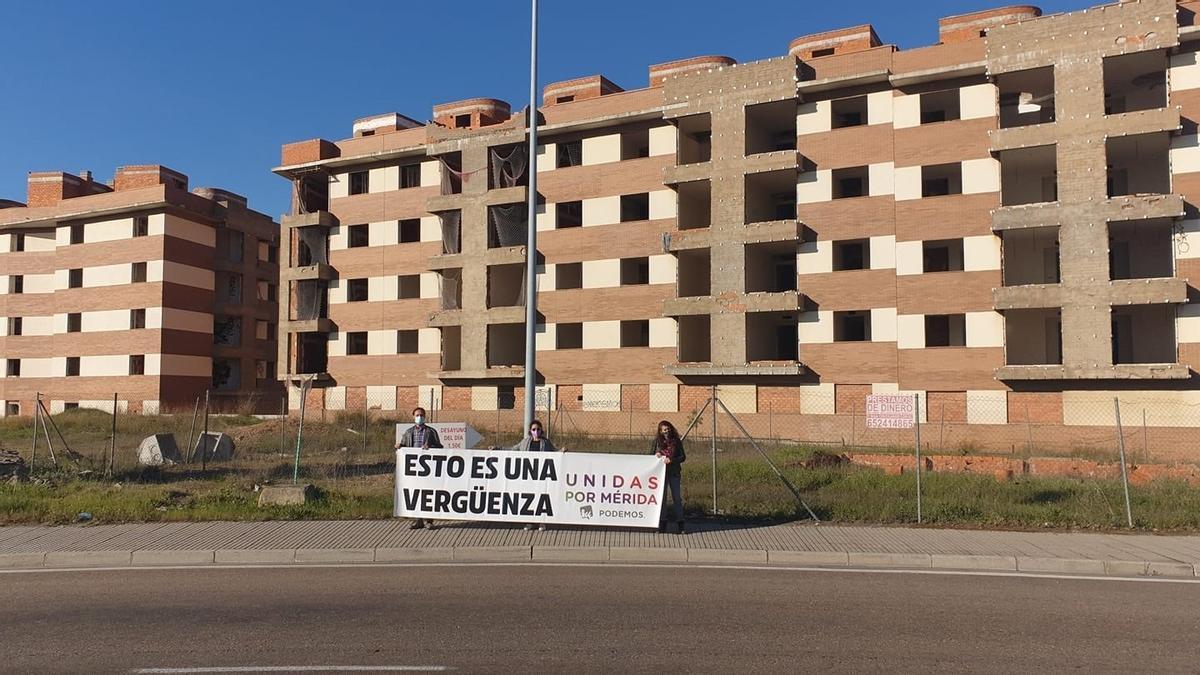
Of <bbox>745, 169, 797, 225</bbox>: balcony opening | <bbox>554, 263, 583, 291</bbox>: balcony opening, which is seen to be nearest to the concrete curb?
<bbox>745, 169, 797, 225</bbox>: balcony opening

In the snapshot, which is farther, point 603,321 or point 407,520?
point 603,321

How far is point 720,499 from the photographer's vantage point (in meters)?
14.4

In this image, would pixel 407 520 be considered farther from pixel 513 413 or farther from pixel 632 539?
pixel 513 413

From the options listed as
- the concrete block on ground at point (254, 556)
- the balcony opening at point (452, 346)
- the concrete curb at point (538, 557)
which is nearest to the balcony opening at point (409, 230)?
the balcony opening at point (452, 346)

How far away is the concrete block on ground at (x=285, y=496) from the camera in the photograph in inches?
544

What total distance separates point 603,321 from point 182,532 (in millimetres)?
28340

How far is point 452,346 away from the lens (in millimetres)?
44344

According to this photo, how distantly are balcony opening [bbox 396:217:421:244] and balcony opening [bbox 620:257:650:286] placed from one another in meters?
12.7

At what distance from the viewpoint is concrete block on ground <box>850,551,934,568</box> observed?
10.2 m

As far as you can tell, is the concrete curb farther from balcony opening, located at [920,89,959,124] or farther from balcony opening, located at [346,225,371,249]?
balcony opening, located at [346,225,371,249]

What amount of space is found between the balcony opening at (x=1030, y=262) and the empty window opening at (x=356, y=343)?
32.3 metres

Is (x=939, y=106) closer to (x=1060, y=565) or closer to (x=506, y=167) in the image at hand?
(x=506, y=167)

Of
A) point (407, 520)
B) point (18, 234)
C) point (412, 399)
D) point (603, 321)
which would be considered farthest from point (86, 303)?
point (407, 520)

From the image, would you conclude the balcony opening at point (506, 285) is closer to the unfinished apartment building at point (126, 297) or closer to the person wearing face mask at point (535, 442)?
the unfinished apartment building at point (126, 297)
